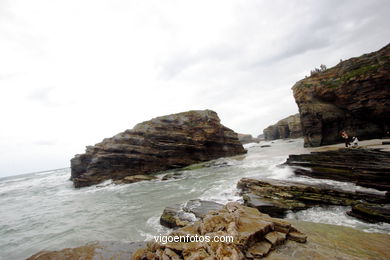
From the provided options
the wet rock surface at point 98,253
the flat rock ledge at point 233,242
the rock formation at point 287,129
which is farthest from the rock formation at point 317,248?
the rock formation at point 287,129

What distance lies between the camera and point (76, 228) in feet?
38.8

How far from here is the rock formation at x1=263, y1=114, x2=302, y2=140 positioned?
7219 cm

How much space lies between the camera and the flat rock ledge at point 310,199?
7.85m

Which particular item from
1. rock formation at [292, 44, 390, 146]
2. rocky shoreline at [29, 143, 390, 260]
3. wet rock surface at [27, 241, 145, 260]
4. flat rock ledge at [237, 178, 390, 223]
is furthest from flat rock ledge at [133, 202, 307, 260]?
rock formation at [292, 44, 390, 146]

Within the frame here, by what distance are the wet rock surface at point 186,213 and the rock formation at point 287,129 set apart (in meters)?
73.1

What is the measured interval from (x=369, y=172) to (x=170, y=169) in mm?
31115

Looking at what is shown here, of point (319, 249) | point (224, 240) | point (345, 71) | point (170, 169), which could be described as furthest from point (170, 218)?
point (345, 71)

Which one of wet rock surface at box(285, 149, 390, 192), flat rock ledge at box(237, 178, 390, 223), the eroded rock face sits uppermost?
the eroded rock face

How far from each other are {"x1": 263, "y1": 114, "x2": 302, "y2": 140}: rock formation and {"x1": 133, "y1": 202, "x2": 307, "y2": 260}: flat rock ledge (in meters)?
76.2

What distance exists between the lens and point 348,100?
26547 mm

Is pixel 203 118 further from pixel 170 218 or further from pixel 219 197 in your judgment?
pixel 170 218

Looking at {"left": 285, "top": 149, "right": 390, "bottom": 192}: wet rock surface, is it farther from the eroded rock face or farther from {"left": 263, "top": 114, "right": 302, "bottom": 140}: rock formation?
{"left": 263, "top": 114, "right": 302, "bottom": 140}: rock formation

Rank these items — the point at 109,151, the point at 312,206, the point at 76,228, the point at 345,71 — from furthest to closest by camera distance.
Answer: the point at 109,151, the point at 345,71, the point at 76,228, the point at 312,206

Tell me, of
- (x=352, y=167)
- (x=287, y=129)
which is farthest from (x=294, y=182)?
(x=287, y=129)
